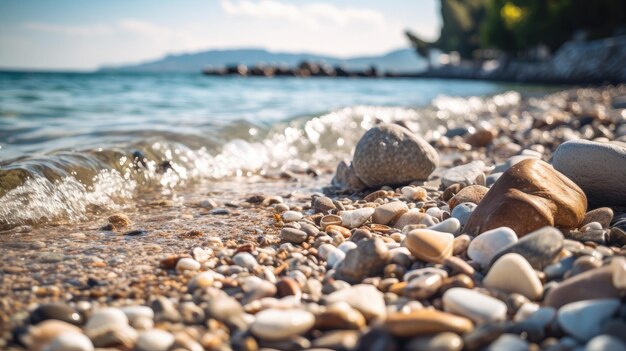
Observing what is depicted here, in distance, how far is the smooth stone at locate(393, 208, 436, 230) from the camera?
269 centimetres

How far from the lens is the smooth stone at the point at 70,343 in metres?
1.36

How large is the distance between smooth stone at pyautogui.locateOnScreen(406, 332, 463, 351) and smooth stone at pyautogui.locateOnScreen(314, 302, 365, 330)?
0.63ft

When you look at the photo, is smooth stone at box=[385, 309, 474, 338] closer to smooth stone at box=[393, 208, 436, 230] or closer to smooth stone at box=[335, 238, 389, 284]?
smooth stone at box=[335, 238, 389, 284]

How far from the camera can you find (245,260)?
7.05 feet

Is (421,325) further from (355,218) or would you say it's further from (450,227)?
(355,218)

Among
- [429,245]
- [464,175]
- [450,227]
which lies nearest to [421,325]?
[429,245]

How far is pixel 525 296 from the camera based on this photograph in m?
1.75

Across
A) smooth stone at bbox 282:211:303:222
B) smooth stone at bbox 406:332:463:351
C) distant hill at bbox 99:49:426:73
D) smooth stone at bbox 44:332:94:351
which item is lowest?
smooth stone at bbox 282:211:303:222

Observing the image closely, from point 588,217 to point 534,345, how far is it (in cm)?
137

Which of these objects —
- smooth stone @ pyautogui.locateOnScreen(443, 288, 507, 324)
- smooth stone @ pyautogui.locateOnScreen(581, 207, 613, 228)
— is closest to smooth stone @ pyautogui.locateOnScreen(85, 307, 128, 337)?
smooth stone @ pyautogui.locateOnScreen(443, 288, 507, 324)

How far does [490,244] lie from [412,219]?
731 millimetres

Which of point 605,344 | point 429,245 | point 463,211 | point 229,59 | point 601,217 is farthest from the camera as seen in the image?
point 229,59

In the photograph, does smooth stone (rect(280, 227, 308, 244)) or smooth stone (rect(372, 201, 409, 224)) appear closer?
smooth stone (rect(280, 227, 308, 244))

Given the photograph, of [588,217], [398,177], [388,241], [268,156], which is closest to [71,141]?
[268,156]
